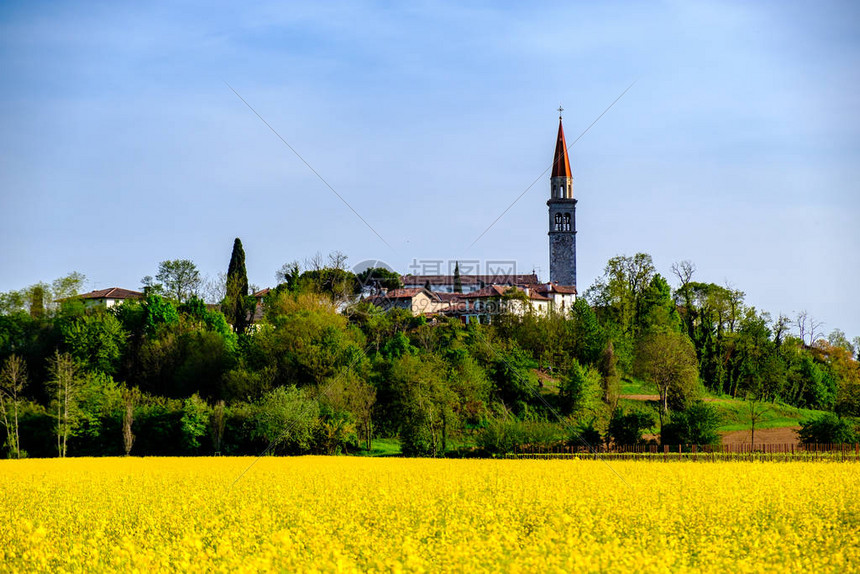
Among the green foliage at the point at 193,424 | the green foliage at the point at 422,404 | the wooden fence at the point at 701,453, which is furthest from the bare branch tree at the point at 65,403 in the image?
the wooden fence at the point at 701,453

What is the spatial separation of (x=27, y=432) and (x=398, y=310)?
35.7 meters

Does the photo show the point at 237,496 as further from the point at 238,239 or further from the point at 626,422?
the point at 238,239

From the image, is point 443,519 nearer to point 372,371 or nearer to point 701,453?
point 701,453

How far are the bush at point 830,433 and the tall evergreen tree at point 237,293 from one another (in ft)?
164

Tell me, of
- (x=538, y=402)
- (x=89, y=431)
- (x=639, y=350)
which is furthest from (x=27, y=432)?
(x=639, y=350)

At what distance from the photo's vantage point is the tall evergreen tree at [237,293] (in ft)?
256

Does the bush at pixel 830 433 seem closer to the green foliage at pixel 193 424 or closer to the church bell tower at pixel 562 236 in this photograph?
the green foliage at pixel 193 424

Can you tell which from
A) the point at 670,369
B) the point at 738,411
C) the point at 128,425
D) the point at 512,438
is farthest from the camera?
the point at 738,411

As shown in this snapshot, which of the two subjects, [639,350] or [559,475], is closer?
[559,475]

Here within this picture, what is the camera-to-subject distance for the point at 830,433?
134 ft

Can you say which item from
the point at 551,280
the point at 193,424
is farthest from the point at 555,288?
the point at 193,424

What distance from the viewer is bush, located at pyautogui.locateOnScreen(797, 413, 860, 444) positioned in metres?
40.7

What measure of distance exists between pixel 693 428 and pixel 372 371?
23.8 meters

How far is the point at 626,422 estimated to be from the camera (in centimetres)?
4547
